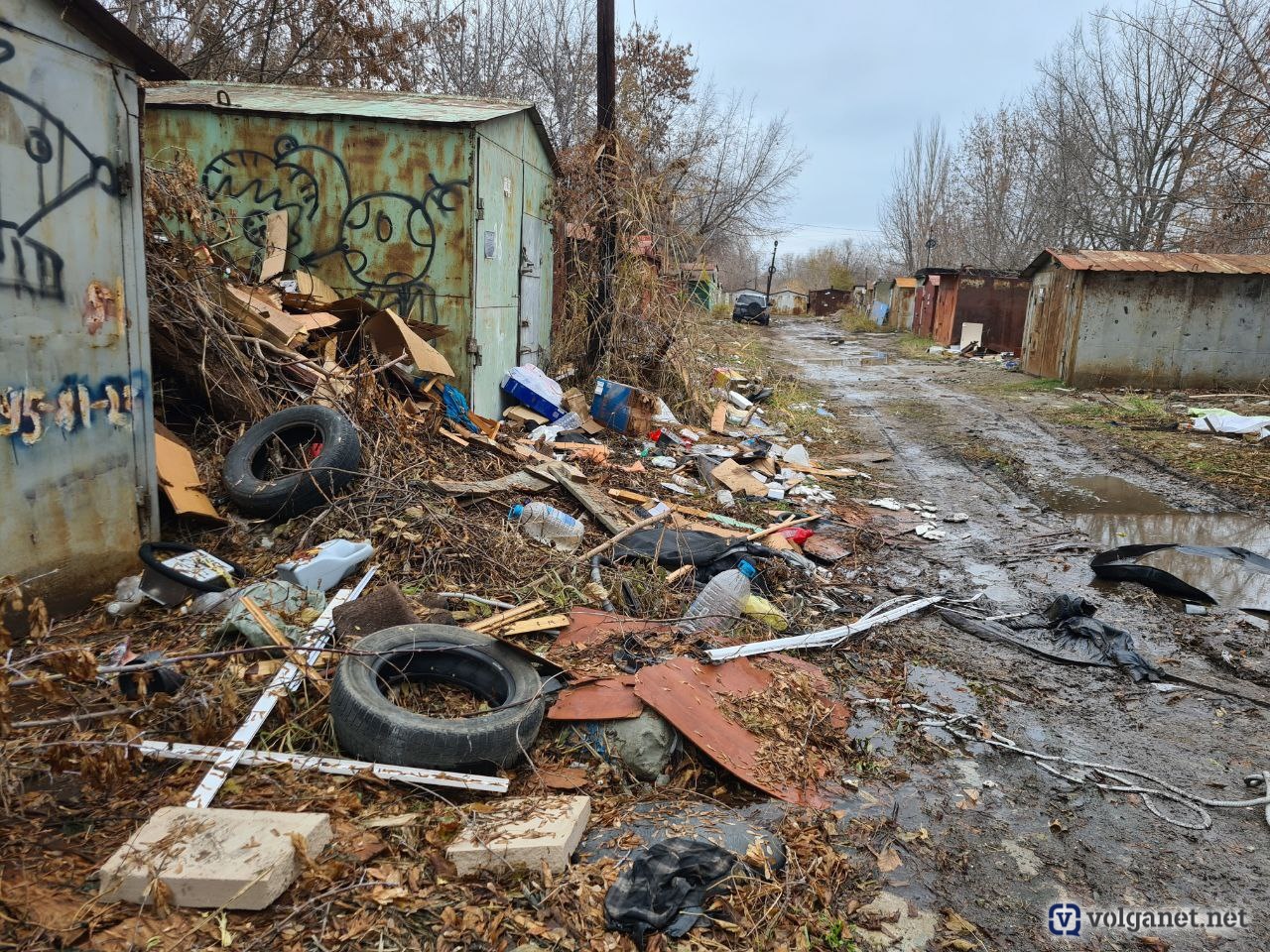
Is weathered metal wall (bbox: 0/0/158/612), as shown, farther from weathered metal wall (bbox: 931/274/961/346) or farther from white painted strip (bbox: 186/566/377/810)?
weathered metal wall (bbox: 931/274/961/346)

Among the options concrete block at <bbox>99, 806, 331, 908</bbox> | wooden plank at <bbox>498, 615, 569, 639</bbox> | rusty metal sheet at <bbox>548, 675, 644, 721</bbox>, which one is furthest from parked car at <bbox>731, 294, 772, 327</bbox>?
concrete block at <bbox>99, 806, 331, 908</bbox>

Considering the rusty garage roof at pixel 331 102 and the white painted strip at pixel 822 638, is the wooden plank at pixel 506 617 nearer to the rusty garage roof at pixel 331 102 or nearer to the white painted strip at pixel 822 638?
the white painted strip at pixel 822 638

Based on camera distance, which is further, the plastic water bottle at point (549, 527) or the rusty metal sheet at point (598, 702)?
the plastic water bottle at point (549, 527)

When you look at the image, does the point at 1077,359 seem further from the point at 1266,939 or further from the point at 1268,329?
the point at 1266,939

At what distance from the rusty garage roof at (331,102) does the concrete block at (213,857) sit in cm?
617

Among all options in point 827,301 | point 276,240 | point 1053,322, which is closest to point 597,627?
point 276,240

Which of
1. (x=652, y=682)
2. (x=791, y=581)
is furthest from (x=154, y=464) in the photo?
(x=791, y=581)

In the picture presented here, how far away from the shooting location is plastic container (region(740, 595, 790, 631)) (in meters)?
4.84

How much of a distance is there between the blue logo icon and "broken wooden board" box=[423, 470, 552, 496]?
13.7ft

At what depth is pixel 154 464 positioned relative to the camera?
446 centimetres

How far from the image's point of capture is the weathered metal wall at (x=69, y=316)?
140 inches

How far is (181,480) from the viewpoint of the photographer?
4887mm

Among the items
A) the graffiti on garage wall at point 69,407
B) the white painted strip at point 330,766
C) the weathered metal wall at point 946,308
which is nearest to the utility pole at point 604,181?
the graffiti on garage wall at point 69,407

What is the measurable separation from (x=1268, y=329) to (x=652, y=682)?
17.7 m
